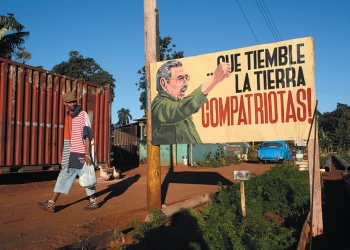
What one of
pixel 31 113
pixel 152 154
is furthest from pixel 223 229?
pixel 31 113

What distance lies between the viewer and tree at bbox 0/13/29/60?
17.4 meters

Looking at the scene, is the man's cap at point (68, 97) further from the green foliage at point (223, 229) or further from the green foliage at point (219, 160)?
the green foliage at point (219, 160)

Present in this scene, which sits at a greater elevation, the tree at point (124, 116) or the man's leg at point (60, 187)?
the tree at point (124, 116)

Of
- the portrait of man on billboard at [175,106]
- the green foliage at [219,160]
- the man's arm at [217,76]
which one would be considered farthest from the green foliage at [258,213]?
the green foliage at [219,160]

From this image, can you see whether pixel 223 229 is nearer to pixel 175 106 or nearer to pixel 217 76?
pixel 175 106

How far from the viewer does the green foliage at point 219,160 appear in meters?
21.8

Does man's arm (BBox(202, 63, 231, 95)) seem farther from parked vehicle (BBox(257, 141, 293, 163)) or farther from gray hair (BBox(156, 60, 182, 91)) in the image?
parked vehicle (BBox(257, 141, 293, 163))

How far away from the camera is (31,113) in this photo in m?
10.1

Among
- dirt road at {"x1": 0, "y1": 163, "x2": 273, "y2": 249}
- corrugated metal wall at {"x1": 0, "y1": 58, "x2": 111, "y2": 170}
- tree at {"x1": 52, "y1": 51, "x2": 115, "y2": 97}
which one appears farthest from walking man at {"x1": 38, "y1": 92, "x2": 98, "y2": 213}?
tree at {"x1": 52, "y1": 51, "x2": 115, "y2": 97}

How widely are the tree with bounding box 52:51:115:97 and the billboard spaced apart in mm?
36684

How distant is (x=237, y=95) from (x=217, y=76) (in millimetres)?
459

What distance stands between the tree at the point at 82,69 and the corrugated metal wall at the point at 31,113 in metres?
31.2

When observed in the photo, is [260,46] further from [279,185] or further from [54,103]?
[54,103]

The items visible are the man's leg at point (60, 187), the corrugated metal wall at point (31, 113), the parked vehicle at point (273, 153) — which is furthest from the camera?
the parked vehicle at point (273, 153)
